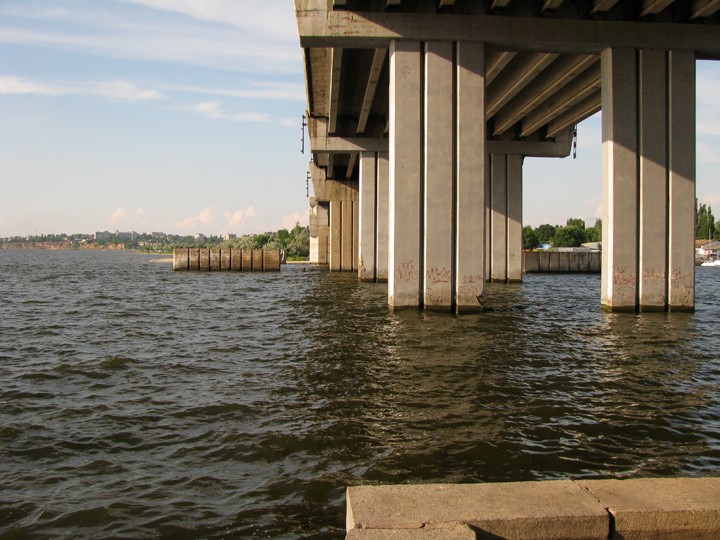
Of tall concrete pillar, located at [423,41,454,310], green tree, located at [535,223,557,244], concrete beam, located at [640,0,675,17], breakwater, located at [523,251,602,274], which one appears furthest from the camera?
green tree, located at [535,223,557,244]

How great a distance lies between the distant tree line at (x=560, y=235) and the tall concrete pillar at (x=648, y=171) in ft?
399

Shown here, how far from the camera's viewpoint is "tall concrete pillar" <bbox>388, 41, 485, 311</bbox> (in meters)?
18.8

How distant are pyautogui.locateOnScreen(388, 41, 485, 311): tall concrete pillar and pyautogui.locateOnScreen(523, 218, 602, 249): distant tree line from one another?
123382 mm

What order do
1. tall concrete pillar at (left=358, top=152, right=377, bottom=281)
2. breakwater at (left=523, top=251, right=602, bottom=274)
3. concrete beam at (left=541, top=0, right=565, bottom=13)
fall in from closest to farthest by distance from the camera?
concrete beam at (left=541, top=0, right=565, bottom=13) < tall concrete pillar at (left=358, top=152, right=377, bottom=281) < breakwater at (left=523, top=251, right=602, bottom=274)

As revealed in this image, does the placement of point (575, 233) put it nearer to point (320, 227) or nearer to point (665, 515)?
point (320, 227)

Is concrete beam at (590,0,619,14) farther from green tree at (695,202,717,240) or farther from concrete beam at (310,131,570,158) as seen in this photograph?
green tree at (695,202,717,240)

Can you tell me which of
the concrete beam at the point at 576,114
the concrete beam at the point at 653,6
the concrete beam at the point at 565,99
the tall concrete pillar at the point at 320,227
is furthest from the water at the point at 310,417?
the tall concrete pillar at the point at 320,227

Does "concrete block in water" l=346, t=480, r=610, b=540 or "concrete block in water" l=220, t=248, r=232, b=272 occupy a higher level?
"concrete block in water" l=220, t=248, r=232, b=272

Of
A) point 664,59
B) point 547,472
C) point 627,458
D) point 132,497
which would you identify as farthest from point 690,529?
point 664,59

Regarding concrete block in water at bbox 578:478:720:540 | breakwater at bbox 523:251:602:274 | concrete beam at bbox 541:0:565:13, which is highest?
concrete beam at bbox 541:0:565:13

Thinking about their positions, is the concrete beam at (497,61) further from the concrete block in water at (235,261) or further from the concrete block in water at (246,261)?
the concrete block in water at (235,261)

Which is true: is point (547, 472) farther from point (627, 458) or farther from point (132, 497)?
point (132, 497)

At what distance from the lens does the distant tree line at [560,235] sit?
143m

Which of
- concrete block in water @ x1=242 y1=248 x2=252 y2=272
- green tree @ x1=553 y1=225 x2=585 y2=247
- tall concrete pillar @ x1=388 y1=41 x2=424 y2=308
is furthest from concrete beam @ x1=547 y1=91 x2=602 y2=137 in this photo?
green tree @ x1=553 y1=225 x2=585 y2=247
